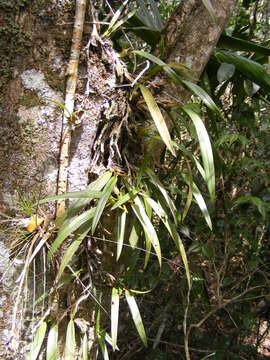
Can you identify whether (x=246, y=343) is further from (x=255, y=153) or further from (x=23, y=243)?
(x=23, y=243)

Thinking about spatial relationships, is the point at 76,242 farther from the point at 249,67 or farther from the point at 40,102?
the point at 249,67

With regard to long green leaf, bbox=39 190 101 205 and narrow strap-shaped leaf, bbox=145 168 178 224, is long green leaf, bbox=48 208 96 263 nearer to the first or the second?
long green leaf, bbox=39 190 101 205

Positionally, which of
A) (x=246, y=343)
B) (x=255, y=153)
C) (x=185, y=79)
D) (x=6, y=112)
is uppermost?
(x=185, y=79)

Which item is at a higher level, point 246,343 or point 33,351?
point 33,351

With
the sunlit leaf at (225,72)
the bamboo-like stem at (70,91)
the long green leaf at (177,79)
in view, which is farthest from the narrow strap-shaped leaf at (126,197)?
the sunlit leaf at (225,72)

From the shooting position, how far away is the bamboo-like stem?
78cm

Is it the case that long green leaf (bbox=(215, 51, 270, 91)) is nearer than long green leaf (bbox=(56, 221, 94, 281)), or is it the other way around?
long green leaf (bbox=(56, 221, 94, 281))

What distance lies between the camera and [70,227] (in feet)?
2.43

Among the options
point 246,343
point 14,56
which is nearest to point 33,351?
point 14,56

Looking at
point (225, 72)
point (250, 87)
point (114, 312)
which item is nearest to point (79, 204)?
point (114, 312)

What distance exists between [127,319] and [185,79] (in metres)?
1.54

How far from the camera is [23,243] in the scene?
786 millimetres

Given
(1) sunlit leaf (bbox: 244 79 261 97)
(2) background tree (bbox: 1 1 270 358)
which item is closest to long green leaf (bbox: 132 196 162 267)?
(2) background tree (bbox: 1 1 270 358)

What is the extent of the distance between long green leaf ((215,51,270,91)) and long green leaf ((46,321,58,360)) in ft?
2.56
